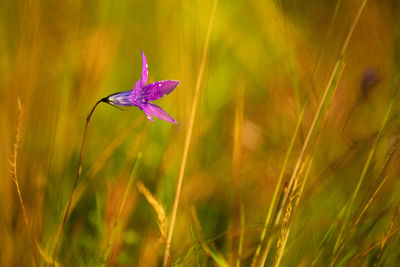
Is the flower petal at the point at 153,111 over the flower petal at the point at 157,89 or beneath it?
beneath

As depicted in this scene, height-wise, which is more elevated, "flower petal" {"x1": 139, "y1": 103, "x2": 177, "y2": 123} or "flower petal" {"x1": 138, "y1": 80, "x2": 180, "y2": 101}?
"flower petal" {"x1": 138, "y1": 80, "x2": 180, "y2": 101}

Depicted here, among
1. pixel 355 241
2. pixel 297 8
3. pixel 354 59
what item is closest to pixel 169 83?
pixel 355 241

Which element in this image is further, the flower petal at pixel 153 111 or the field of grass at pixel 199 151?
the field of grass at pixel 199 151

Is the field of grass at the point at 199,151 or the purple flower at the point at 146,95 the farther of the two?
the field of grass at the point at 199,151

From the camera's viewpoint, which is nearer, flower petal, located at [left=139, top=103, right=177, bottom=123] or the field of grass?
flower petal, located at [left=139, top=103, right=177, bottom=123]

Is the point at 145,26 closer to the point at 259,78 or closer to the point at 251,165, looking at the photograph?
the point at 259,78

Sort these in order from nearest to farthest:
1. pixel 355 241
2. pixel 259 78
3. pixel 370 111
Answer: pixel 355 241
pixel 370 111
pixel 259 78
